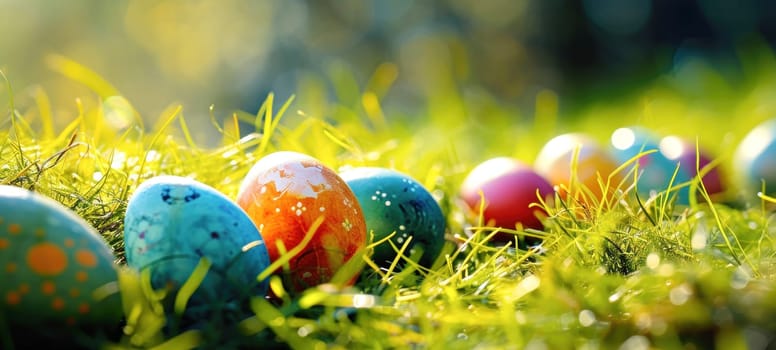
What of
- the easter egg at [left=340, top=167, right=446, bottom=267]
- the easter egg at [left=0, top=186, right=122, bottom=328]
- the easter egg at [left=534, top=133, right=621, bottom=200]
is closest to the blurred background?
the easter egg at [left=534, top=133, right=621, bottom=200]

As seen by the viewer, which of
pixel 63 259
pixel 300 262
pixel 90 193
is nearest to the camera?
pixel 63 259

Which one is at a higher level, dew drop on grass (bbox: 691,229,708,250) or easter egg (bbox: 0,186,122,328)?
easter egg (bbox: 0,186,122,328)

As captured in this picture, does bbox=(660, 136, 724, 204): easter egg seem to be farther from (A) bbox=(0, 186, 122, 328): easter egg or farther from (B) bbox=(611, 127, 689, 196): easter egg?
(A) bbox=(0, 186, 122, 328): easter egg

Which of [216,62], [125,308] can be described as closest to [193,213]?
[125,308]

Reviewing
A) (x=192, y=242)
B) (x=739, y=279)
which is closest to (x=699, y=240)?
(x=739, y=279)

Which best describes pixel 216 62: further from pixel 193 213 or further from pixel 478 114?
pixel 193 213

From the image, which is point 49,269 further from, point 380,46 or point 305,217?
point 380,46

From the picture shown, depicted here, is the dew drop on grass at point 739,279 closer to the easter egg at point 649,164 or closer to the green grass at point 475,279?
the green grass at point 475,279
